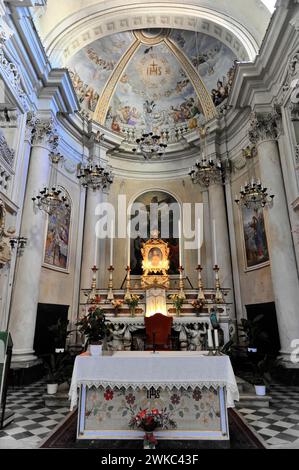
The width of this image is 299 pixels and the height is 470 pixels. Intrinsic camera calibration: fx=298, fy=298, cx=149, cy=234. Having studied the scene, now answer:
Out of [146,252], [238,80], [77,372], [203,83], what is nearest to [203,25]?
[203,83]

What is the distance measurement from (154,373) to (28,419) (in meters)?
2.43

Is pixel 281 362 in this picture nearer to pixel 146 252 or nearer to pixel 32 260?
pixel 146 252

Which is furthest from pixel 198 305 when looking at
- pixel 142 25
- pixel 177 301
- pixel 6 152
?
pixel 142 25

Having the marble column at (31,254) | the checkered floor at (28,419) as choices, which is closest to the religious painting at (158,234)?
the marble column at (31,254)

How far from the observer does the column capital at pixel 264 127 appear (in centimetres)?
855

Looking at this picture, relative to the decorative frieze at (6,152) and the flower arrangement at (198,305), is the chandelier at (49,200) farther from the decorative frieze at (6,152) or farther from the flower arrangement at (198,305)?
the flower arrangement at (198,305)

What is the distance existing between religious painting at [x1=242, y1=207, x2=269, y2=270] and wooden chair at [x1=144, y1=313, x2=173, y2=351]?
3.34 m

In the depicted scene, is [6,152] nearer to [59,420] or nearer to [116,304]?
[116,304]

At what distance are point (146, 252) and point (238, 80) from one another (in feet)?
20.5

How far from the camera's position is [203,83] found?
40.0 feet

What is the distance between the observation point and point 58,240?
386 inches

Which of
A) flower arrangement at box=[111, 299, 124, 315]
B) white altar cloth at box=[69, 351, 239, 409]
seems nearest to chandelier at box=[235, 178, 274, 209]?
flower arrangement at box=[111, 299, 124, 315]

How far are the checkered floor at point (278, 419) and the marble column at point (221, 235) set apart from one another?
14.3 ft
